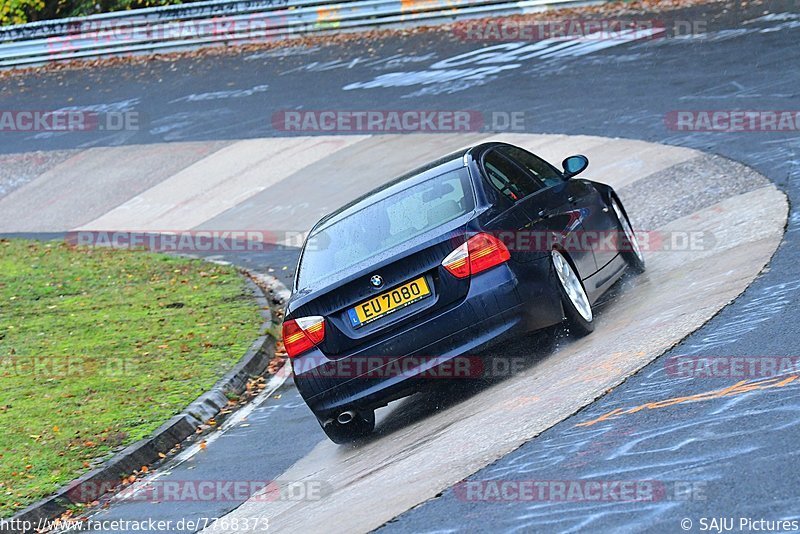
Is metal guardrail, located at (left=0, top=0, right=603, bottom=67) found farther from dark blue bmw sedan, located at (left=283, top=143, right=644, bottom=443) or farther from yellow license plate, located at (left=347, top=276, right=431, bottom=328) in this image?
yellow license plate, located at (left=347, top=276, right=431, bottom=328)

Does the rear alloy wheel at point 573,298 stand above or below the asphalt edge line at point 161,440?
above

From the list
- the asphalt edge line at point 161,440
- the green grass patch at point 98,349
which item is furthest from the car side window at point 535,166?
the green grass patch at point 98,349

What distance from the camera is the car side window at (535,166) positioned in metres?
9.68

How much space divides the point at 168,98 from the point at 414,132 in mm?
7603

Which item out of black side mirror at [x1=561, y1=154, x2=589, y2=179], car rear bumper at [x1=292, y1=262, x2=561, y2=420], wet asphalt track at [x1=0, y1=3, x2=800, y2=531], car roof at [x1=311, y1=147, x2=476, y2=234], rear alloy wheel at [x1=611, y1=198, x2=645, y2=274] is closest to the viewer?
wet asphalt track at [x1=0, y1=3, x2=800, y2=531]

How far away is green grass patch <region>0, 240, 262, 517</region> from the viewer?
30.5 ft

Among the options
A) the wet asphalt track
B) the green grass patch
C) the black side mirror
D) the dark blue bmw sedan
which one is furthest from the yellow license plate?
the green grass patch

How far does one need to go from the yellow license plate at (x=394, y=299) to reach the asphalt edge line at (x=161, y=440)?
225 cm

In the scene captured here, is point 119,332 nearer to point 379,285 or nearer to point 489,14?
point 379,285

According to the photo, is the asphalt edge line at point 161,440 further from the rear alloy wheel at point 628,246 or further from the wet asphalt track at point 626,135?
the rear alloy wheel at point 628,246

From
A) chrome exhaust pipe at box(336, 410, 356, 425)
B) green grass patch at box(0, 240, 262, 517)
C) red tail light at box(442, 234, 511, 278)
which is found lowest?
green grass patch at box(0, 240, 262, 517)

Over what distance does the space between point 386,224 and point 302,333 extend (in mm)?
1016

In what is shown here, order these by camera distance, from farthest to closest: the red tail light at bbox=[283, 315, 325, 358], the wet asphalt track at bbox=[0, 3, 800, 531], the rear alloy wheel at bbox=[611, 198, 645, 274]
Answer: the rear alloy wheel at bbox=[611, 198, 645, 274] < the red tail light at bbox=[283, 315, 325, 358] < the wet asphalt track at bbox=[0, 3, 800, 531]

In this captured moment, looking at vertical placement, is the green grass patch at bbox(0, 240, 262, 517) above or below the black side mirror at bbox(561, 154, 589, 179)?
below
